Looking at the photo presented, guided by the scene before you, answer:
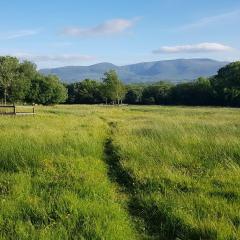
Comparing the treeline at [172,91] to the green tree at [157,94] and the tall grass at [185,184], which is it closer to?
the green tree at [157,94]

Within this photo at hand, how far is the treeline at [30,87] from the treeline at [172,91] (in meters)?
11.5

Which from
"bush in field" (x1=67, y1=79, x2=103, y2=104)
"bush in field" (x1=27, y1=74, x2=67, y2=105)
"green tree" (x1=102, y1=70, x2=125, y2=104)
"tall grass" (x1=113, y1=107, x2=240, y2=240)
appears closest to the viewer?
"tall grass" (x1=113, y1=107, x2=240, y2=240)

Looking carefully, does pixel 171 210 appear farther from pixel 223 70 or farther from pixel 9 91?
pixel 223 70

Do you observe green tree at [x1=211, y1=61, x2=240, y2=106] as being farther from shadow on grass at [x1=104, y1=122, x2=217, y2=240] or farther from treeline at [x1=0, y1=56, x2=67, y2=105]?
shadow on grass at [x1=104, y1=122, x2=217, y2=240]

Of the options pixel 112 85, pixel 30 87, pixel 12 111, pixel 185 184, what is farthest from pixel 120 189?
pixel 30 87

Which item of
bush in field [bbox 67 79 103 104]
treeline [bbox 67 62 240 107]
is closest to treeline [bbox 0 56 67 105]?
treeline [bbox 67 62 240 107]

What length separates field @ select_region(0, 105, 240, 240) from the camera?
25.6 ft

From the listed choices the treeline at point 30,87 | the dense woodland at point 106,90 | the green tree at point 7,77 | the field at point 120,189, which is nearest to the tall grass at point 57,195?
the field at point 120,189

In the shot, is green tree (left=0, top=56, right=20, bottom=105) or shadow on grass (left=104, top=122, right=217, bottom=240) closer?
shadow on grass (left=104, top=122, right=217, bottom=240)

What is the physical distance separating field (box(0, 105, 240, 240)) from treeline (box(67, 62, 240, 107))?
88.9 meters

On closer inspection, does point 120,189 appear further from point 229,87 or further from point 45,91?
point 45,91

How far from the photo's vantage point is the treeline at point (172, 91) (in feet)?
347

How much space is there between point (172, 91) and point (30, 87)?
39.3 meters

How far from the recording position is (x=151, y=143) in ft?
54.2
